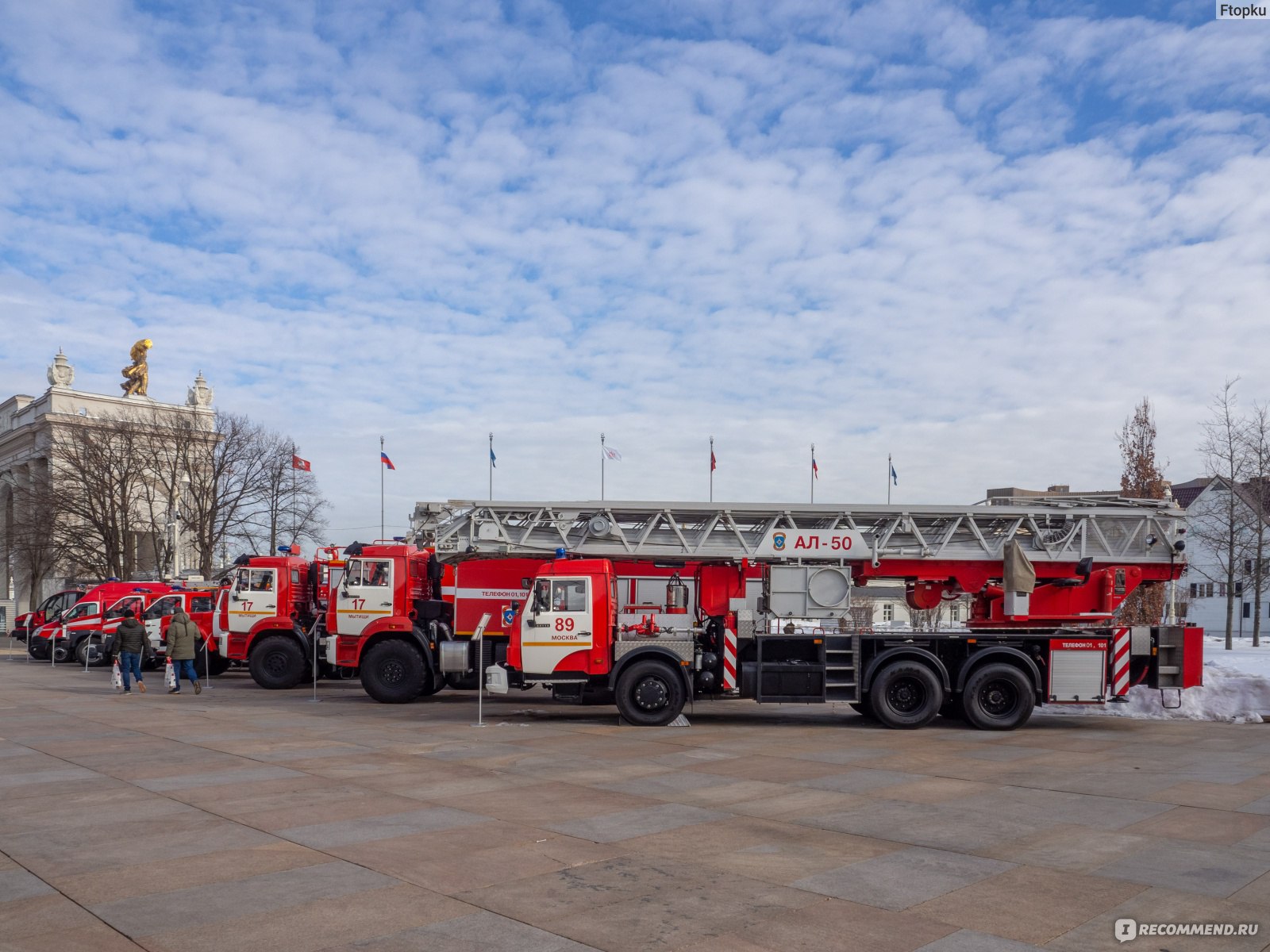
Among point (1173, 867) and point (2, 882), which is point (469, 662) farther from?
point (1173, 867)

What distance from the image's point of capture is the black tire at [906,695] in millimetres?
16172

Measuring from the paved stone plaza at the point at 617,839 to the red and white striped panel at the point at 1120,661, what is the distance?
49.6 inches

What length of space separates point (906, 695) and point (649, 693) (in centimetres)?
415

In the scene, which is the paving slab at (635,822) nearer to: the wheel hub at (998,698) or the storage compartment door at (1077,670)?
the wheel hub at (998,698)

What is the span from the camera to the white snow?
18.1 metres

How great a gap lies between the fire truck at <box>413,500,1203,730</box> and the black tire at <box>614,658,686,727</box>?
27 mm

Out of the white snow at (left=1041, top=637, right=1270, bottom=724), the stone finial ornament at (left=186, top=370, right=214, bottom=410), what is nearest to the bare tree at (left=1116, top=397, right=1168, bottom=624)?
the white snow at (left=1041, top=637, right=1270, bottom=724)

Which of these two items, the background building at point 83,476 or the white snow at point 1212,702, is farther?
the background building at point 83,476

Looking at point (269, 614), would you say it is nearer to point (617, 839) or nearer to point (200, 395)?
point (617, 839)

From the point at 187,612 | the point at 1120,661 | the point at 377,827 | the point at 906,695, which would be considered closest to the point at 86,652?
the point at 187,612

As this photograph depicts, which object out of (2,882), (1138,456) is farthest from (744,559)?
(1138,456)

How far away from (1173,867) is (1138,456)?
2641 centimetres

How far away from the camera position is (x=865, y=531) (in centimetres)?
1783

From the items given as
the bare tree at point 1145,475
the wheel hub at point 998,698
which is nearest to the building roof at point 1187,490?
the bare tree at point 1145,475
